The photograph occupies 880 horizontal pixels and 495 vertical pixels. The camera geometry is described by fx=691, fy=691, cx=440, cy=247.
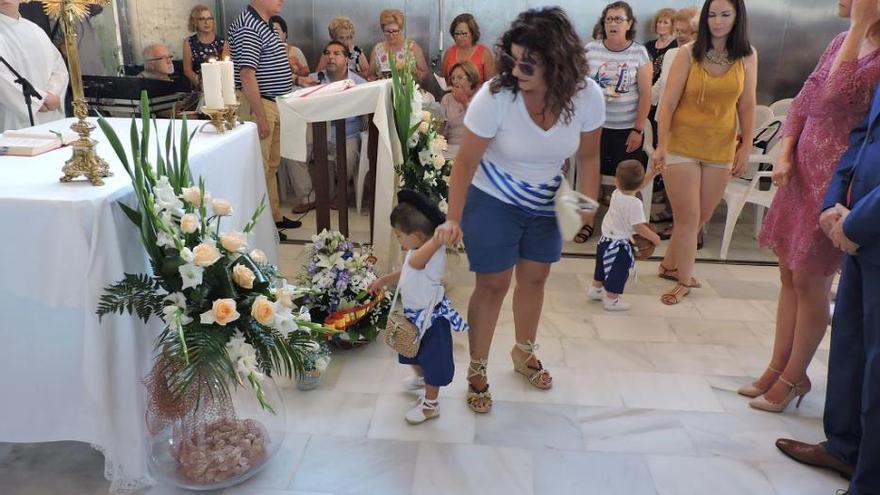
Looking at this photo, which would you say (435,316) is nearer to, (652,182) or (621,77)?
(621,77)

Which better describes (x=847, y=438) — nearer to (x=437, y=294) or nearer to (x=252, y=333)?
(x=437, y=294)

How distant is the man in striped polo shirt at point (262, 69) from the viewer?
3.83m

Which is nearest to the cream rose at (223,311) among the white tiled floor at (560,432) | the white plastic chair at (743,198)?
the white tiled floor at (560,432)

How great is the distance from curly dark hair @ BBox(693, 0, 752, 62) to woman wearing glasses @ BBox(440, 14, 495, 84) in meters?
2.05

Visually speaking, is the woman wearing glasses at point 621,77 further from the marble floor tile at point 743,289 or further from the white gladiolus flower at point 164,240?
the white gladiolus flower at point 164,240

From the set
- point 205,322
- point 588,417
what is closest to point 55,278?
point 205,322

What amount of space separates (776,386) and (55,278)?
7.75 ft

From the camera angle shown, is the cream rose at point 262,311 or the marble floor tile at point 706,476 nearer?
the cream rose at point 262,311

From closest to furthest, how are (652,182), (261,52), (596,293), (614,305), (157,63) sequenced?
(614,305) < (596,293) < (261,52) < (652,182) < (157,63)

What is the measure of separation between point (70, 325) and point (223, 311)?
0.44 metres

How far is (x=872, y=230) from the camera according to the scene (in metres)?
1.70

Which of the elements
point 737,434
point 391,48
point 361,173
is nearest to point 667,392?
point 737,434

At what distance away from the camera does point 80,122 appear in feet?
6.33

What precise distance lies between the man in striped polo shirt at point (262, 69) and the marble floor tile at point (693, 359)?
2351mm
